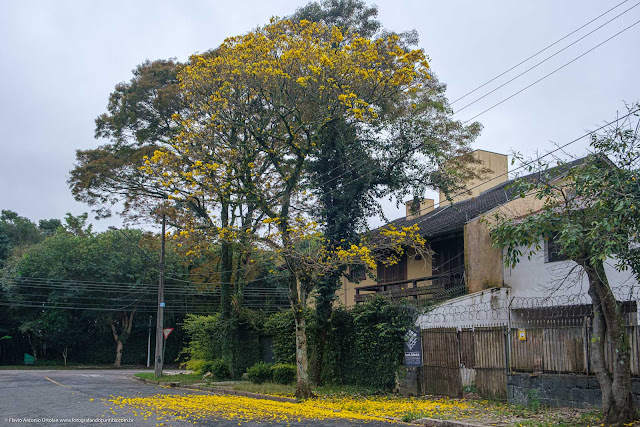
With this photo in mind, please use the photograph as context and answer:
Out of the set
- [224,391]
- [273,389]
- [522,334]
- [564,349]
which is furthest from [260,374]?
[564,349]

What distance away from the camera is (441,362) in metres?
16.8

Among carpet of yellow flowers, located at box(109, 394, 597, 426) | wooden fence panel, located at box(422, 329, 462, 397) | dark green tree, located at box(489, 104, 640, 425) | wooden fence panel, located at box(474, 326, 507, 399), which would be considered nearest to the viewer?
dark green tree, located at box(489, 104, 640, 425)

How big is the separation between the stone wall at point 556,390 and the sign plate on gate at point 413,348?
3.57 m

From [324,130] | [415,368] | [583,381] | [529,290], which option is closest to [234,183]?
[324,130]

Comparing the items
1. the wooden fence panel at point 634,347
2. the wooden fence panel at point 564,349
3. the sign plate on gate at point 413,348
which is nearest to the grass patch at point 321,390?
the sign plate on gate at point 413,348

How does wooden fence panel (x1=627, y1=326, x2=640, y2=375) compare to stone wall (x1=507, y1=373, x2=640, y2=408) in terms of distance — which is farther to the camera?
stone wall (x1=507, y1=373, x2=640, y2=408)

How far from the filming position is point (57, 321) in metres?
46.7

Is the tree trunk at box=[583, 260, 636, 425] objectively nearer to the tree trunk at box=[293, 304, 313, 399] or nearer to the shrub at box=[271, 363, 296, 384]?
the tree trunk at box=[293, 304, 313, 399]

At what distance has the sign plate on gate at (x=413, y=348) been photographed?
57.6 ft

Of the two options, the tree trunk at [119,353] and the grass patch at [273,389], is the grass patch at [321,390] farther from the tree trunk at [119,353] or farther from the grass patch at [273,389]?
the tree trunk at [119,353]

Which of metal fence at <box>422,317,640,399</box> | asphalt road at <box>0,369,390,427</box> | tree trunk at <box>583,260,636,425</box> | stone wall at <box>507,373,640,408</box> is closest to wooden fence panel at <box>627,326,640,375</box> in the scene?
metal fence at <box>422,317,640,399</box>

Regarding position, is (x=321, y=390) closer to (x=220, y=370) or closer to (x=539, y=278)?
(x=539, y=278)

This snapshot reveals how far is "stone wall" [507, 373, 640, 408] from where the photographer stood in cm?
1248

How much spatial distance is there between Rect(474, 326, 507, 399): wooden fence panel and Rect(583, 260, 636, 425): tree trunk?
411 centimetres
